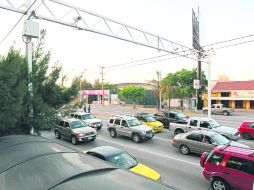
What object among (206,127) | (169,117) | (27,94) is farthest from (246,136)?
(27,94)

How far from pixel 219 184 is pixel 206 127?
27.4 feet

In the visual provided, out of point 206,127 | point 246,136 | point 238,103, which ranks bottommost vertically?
point 246,136

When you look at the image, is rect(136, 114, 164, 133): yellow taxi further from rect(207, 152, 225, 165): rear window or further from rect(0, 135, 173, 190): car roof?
rect(0, 135, 173, 190): car roof

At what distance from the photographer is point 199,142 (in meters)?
12.2

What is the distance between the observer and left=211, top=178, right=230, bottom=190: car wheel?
7809 mm

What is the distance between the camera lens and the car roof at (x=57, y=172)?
3.02 metres

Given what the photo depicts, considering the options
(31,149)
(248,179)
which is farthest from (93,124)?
(31,149)

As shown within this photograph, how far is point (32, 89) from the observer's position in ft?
20.7

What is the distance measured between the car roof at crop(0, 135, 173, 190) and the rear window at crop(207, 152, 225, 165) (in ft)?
18.5

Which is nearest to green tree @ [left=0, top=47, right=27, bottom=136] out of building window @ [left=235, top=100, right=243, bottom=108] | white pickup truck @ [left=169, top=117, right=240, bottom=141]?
white pickup truck @ [left=169, top=117, right=240, bottom=141]

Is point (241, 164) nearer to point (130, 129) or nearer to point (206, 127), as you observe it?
point (206, 127)

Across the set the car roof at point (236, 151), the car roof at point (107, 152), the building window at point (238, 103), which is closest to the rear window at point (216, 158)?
the car roof at point (236, 151)

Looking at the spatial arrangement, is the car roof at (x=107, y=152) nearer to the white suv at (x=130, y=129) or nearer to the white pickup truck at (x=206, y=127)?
the white suv at (x=130, y=129)

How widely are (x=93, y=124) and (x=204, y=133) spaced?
11310 mm
